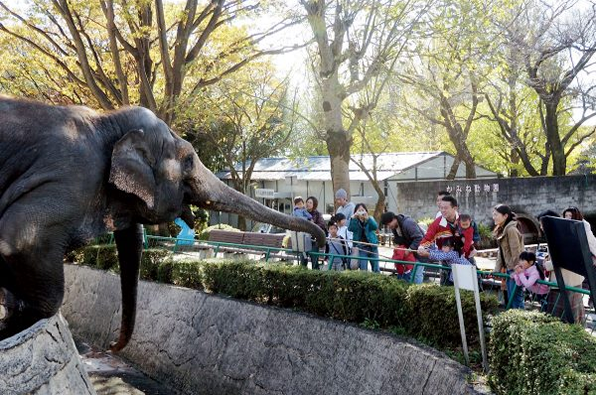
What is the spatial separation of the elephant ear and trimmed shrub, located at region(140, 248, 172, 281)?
7816mm

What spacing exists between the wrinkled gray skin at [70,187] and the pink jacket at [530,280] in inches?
97.4

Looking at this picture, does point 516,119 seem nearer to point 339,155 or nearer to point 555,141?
point 555,141

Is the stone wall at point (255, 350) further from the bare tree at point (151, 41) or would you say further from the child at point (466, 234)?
the bare tree at point (151, 41)

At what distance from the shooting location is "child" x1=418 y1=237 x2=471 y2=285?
9805 mm

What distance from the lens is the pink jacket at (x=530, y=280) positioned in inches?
323

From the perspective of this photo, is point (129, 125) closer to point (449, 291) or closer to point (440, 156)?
point (449, 291)

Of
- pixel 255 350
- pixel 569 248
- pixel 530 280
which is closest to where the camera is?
pixel 569 248

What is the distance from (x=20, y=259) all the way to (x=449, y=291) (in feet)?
16.4

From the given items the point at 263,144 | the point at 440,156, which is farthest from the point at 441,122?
the point at 263,144

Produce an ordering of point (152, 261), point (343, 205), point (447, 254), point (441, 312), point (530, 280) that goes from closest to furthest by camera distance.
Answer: point (530, 280) < point (441, 312) < point (447, 254) < point (343, 205) < point (152, 261)

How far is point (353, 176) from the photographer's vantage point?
91.1 ft

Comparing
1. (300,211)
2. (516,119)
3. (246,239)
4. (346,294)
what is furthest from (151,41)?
(516,119)

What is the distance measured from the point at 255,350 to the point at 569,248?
5.54 metres

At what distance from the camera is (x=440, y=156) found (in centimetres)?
2800
